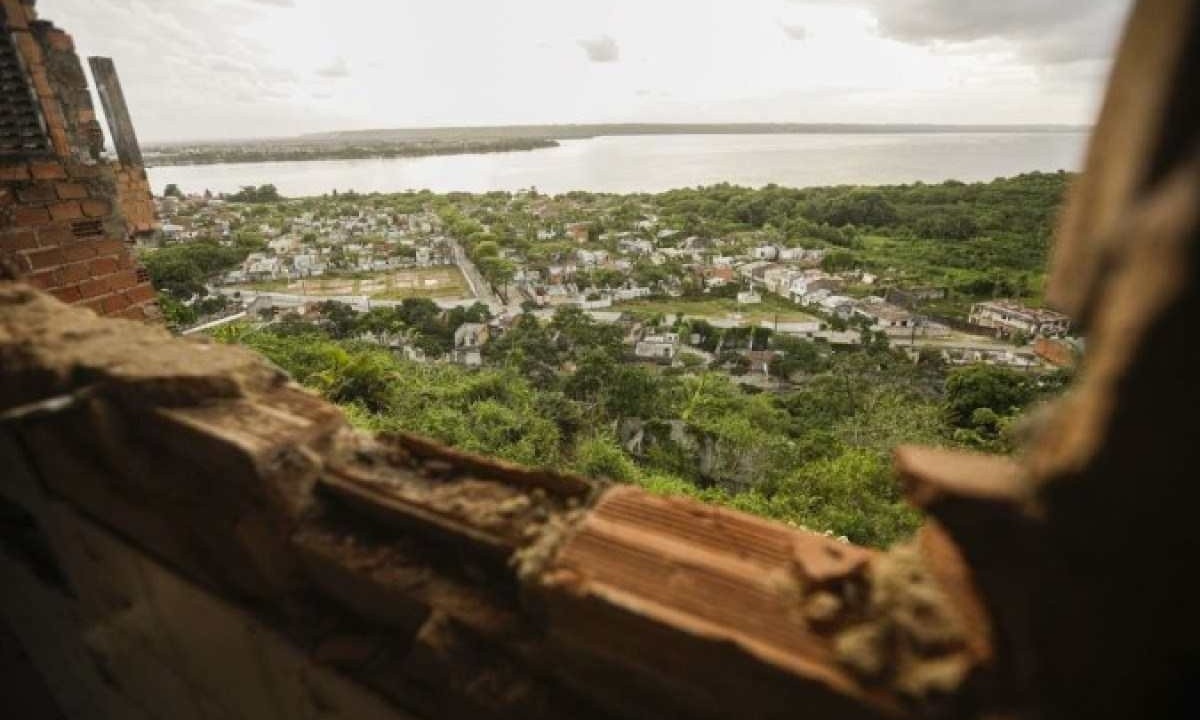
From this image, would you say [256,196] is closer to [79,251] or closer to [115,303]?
[115,303]

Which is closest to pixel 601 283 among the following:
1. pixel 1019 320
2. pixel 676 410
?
pixel 676 410

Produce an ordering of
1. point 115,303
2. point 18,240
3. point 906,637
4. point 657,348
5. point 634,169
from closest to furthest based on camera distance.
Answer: point 906,637 → point 18,240 → point 115,303 → point 657,348 → point 634,169

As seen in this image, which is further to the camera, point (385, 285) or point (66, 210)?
point (385, 285)

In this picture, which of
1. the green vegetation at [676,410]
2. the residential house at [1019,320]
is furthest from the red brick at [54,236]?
the residential house at [1019,320]

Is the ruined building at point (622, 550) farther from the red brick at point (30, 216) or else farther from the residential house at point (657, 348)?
the residential house at point (657, 348)

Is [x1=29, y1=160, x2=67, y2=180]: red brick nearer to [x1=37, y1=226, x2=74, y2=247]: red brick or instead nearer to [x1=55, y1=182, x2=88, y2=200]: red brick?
[x1=55, y1=182, x2=88, y2=200]: red brick

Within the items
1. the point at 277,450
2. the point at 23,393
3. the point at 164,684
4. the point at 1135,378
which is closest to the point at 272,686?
Result: the point at 277,450
